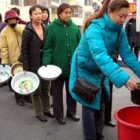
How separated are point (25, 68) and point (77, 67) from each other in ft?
4.90

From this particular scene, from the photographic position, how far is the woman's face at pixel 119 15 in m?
2.78

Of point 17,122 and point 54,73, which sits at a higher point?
point 54,73

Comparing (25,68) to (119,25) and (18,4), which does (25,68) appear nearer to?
(119,25)

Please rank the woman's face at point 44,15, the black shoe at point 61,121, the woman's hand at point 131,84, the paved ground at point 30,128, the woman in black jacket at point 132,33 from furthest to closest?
the woman in black jacket at point 132,33
the woman's face at point 44,15
the black shoe at point 61,121
the paved ground at point 30,128
the woman's hand at point 131,84

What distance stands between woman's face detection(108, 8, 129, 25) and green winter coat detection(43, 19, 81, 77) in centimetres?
151

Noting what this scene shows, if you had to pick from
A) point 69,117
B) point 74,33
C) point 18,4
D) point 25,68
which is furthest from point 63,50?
point 18,4

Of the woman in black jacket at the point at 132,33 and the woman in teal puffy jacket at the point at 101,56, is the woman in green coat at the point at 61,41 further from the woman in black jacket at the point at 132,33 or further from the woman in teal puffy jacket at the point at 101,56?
the woman in black jacket at the point at 132,33

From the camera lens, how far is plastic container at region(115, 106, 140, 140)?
8.57 ft

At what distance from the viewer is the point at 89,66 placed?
310 centimetres

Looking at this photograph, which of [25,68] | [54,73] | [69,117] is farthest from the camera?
[69,117]

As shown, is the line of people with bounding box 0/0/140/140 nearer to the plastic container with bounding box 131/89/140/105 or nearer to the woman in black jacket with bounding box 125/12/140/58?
the plastic container with bounding box 131/89/140/105

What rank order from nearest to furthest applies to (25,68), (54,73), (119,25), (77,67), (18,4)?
(119,25) → (77,67) → (54,73) → (25,68) → (18,4)

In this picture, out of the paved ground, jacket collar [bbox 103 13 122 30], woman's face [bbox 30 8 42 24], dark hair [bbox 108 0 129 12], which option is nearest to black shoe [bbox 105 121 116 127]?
the paved ground

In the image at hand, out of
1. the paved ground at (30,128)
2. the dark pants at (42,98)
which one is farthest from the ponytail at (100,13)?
Answer: the dark pants at (42,98)
